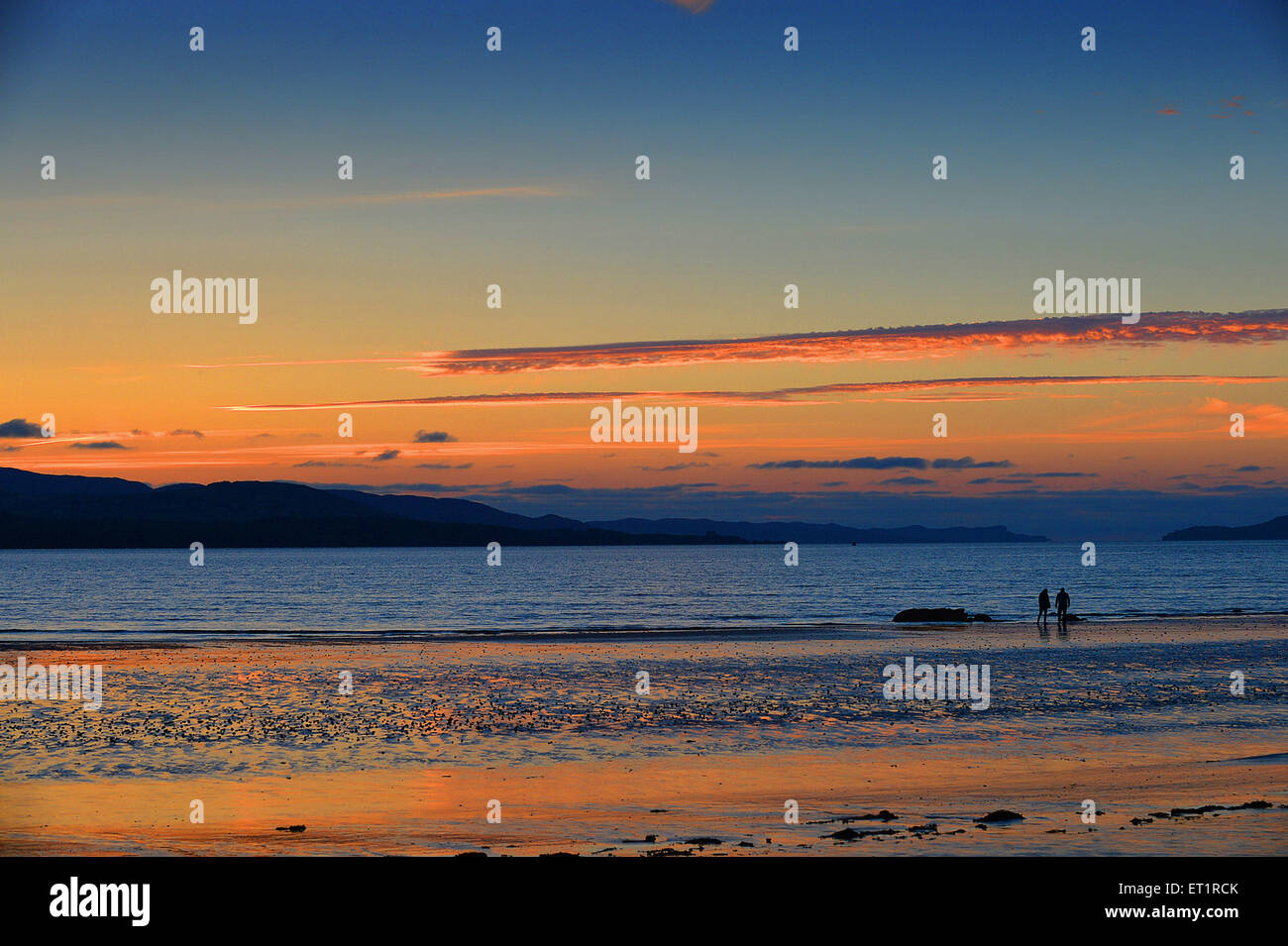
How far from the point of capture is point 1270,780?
17.7 metres

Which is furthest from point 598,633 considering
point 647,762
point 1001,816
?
point 1001,816

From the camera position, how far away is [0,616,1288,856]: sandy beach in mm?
14781

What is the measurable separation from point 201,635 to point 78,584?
3201 inches

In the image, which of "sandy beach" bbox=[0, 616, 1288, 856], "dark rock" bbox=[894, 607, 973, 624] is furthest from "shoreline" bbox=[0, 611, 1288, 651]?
"sandy beach" bbox=[0, 616, 1288, 856]

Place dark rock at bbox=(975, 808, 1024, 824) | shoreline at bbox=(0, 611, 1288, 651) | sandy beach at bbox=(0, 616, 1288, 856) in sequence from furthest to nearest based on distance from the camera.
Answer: shoreline at bbox=(0, 611, 1288, 651) < dark rock at bbox=(975, 808, 1024, 824) < sandy beach at bbox=(0, 616, 1288, 856)

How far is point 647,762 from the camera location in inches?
790

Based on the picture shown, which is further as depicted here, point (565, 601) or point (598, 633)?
point (565, 601)

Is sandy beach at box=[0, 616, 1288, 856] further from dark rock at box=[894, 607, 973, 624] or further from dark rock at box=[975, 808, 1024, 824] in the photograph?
dark rock at box=[894, 607, 973, 624]

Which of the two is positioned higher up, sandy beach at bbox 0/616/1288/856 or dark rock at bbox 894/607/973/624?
sandy beach at bbox 0/616/1288/856

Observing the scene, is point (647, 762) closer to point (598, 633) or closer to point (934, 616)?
point (598, 633)

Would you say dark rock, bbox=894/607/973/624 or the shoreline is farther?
dark rock, bbox=894/607/973/624

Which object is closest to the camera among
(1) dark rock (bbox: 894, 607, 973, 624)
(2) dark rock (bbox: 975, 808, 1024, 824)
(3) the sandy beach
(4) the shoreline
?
(3) the sandy beach
